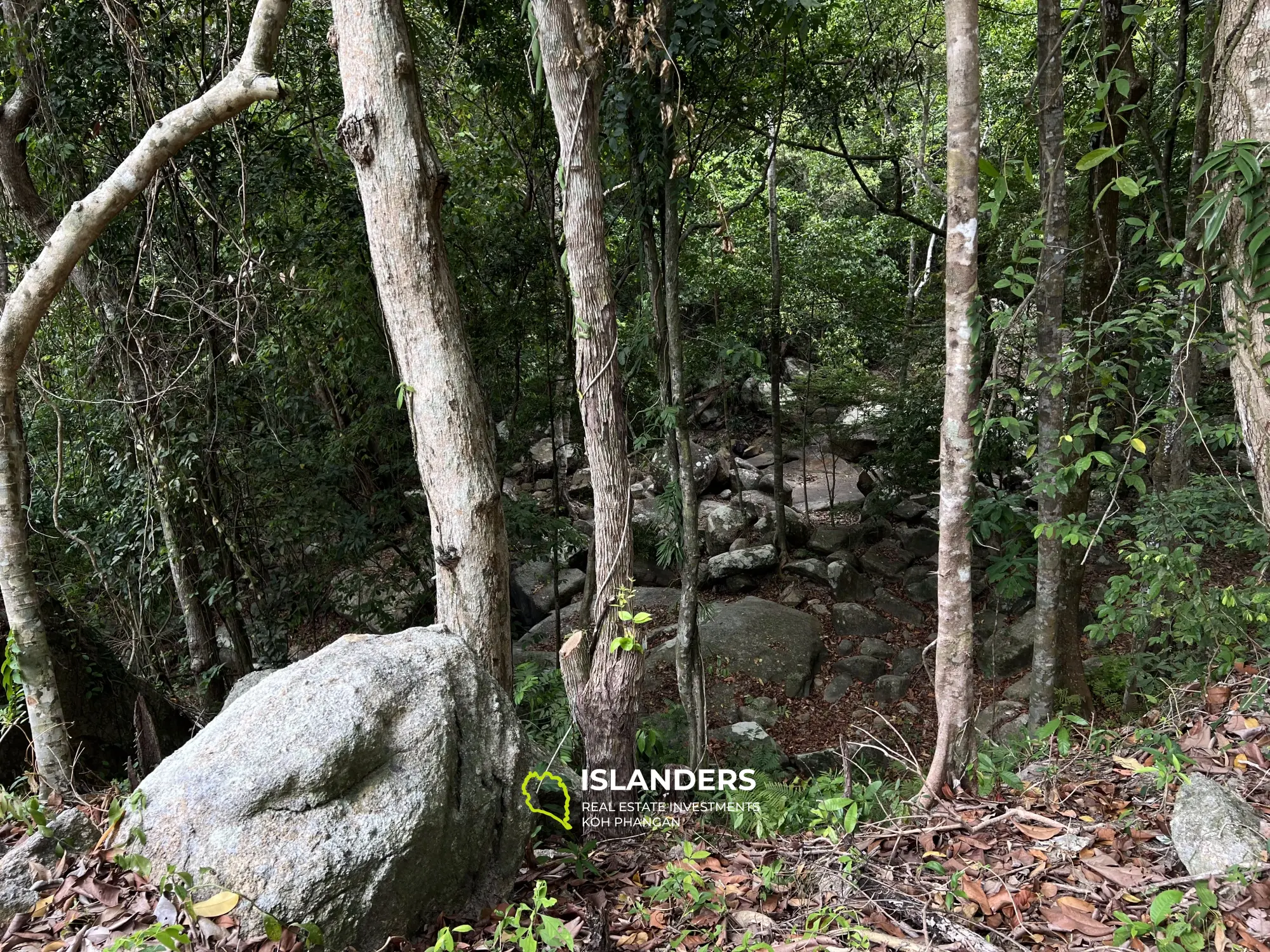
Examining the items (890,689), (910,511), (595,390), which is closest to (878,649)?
(890,689)

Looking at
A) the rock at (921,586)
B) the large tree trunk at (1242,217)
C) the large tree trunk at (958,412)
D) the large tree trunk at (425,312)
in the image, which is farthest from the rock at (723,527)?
the large tree trunk at (1242,217)

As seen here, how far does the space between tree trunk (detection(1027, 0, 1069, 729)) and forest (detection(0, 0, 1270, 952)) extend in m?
0.04

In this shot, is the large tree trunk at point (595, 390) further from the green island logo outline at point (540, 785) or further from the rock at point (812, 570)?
the rock at point (812, 570)

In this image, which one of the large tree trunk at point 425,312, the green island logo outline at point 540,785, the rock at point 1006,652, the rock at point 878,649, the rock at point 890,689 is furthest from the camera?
the rock at point 878,649

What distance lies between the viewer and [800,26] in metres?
4.61

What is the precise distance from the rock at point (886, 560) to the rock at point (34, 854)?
8.64 meters

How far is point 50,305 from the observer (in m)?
3.45

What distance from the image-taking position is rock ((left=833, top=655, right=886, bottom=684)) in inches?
313

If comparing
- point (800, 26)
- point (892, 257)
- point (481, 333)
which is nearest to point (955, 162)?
point (800, 26)

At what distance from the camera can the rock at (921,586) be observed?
9.19 meters

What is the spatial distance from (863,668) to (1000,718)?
1.63 meters

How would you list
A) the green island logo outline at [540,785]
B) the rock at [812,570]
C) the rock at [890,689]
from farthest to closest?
the rock at [812,570]
the rock at [890,689]
the green island logo outline at [540,785]

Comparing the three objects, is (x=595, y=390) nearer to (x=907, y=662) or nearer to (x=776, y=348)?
(x=907, y=662)

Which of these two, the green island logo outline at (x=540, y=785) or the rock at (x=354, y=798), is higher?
the rock at (x=354, y=798)
